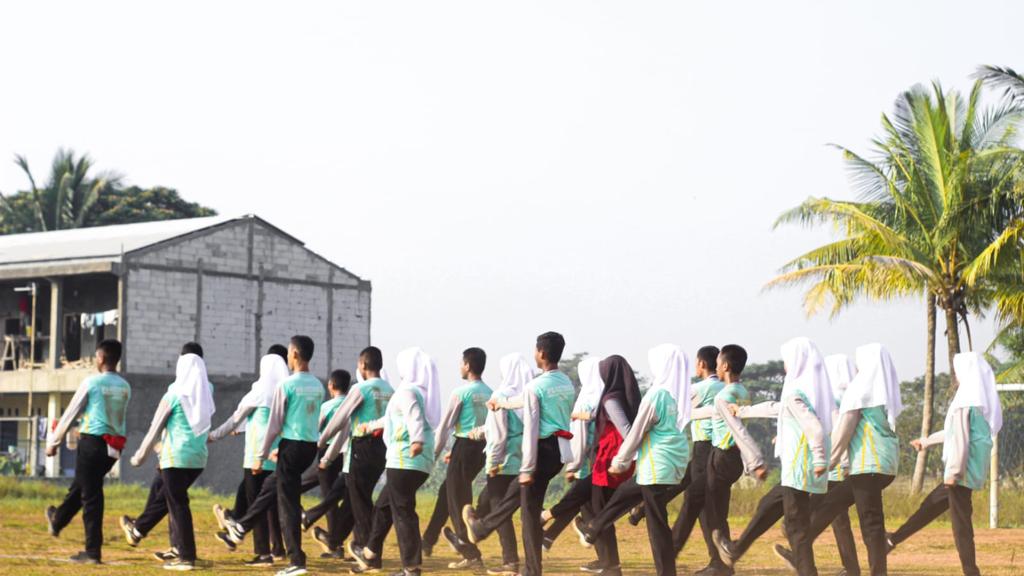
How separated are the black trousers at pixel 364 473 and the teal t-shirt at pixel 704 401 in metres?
2.65

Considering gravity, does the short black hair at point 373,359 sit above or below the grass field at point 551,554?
above

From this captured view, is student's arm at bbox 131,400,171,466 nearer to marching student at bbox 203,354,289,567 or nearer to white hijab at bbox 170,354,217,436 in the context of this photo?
white hijab at bbox 170,354,217,436

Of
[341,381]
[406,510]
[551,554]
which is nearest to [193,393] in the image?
[341,381]

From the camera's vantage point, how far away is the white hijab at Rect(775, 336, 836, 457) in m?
10.8

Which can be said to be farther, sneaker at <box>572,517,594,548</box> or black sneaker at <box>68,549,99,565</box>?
black sneaker at <box>68,549,99,565</box>

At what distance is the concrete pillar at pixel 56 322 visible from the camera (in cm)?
3462

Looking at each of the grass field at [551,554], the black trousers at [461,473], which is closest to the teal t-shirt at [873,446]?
the grass field at [551,554]

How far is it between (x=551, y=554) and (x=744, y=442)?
4.94 meters

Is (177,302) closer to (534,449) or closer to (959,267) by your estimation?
(959,267)

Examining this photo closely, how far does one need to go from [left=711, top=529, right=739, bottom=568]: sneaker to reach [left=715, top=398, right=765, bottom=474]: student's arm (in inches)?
38.7

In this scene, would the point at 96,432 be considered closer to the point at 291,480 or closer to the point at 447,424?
the point at 291,480

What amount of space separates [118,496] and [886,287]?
14.8m

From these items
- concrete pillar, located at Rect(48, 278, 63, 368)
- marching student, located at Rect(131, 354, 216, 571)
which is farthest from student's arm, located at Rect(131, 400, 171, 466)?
concrete pillar, located at Rect(48, 278, 63, 368)

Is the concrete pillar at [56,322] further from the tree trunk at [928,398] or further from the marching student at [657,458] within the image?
the marching student at [657,458]
